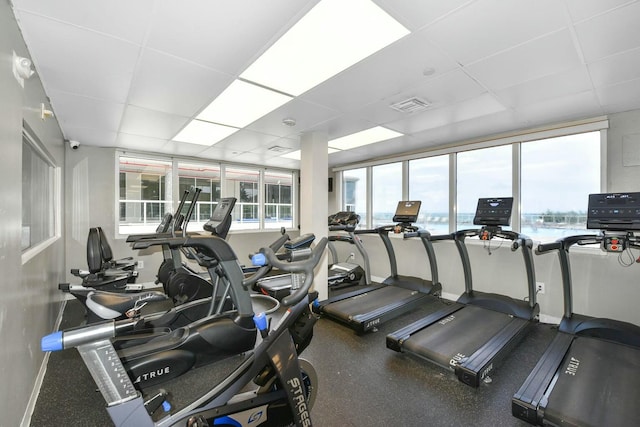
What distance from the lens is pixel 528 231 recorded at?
3941 mm

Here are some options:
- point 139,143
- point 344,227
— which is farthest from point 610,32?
point 139,143

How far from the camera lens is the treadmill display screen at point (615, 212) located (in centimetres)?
254

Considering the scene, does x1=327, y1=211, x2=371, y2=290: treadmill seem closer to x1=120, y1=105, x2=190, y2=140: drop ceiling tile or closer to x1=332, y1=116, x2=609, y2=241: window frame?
x1=332, y1=116, x2=609, y2=241: window frame

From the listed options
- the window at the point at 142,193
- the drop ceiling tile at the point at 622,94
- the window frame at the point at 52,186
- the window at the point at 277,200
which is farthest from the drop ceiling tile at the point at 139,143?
the drop ceiling tile at the point at 622,94

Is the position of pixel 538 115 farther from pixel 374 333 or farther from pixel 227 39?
pixel 227 39

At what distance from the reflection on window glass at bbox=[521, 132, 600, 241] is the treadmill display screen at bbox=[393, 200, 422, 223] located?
4.76 feet

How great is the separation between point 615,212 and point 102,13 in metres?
4.35

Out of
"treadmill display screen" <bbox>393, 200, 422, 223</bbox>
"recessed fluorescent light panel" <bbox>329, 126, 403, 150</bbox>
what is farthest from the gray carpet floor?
"recessed fluorescent light panel" <bbox>329, 126, 403, 150</bbox>

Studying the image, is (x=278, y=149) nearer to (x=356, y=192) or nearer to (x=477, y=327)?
(x=356, y=192)

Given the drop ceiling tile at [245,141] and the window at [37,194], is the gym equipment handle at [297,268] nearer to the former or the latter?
the window at [37,194]

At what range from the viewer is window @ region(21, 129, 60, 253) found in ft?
7.26

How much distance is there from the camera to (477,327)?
2.93m

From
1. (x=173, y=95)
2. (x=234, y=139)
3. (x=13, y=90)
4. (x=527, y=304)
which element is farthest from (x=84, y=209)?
(x=527, y=304)

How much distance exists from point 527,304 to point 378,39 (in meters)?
3.45
